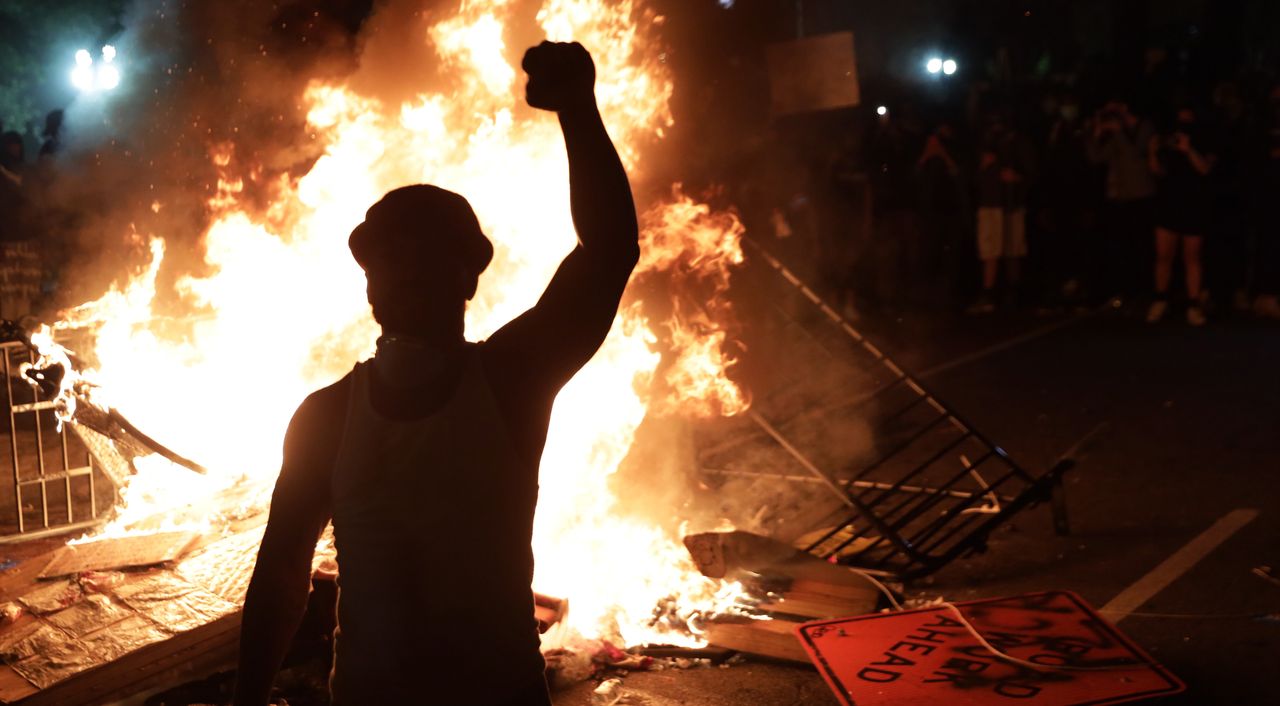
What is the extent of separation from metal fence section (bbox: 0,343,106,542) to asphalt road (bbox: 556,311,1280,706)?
386cm

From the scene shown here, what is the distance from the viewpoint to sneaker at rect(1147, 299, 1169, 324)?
41.9ft

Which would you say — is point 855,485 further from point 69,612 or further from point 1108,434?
point 69,612

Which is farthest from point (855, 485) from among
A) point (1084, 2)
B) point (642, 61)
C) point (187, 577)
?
point (1084, 2)

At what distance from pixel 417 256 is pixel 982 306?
1311 cm

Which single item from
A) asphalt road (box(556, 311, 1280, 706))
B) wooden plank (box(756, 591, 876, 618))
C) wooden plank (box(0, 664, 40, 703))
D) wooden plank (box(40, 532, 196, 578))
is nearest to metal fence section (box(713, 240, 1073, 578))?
asphalt road (box(556, 311, 1280, 706))

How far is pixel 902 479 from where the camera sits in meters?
6.68

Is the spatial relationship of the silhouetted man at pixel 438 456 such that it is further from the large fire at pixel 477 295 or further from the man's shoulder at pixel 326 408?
the large fire at pixel 477 295

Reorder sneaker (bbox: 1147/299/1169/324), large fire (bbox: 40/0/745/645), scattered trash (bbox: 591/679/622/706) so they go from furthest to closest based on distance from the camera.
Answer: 1. sneaker (bbox: 1147/299/1169/324)
2. large fire (bbox: 40/0/745/645)
3. scattered trash (bbox: 591/679/622/706)

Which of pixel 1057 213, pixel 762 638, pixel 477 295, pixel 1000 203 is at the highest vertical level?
pixel 1000 203

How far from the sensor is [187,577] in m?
5.01

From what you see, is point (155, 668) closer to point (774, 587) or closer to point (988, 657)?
point (774, 587)

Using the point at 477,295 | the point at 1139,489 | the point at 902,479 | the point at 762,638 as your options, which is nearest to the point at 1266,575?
the point at 1139,489

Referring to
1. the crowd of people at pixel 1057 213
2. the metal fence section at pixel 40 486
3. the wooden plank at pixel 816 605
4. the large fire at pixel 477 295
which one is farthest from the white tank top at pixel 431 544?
the crowd of people at pixel 1057 213

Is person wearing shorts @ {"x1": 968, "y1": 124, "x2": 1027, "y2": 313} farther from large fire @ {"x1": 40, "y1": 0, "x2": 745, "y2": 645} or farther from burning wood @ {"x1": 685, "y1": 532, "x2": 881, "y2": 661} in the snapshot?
burning wood @ {"x1": 685, "y1": 532, "x2": 881, "y2": 661}
